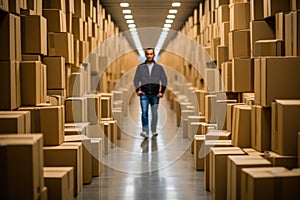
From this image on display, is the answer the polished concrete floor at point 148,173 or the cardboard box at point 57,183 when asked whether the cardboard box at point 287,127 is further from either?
the cardboard box at point 57,183

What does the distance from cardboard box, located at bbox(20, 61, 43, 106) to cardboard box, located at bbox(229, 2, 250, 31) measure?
8.65 feet

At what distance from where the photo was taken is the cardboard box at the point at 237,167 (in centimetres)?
407

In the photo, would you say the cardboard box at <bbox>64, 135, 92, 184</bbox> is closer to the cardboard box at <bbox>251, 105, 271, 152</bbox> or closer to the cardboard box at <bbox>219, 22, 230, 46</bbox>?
the cardboard box at <bbox>251, 105, 271, 152</bbox>

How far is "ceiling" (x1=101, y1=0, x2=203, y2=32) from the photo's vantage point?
11242 millimetres

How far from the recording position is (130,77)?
830 inches

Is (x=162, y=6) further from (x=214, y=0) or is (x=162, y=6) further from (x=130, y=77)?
(x=130, y=77)

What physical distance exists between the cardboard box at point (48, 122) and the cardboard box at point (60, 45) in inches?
59.6

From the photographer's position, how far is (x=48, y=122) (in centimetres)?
492

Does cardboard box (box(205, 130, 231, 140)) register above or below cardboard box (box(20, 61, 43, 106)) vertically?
below

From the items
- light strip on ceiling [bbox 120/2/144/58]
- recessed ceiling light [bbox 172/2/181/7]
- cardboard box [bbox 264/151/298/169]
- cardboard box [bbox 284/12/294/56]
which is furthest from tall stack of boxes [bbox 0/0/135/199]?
light strip on ceiling [bbox 120/2/144/58]

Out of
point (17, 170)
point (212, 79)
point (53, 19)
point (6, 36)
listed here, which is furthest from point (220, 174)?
point (212, 79)

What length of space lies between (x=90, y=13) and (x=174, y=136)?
2.53 meters

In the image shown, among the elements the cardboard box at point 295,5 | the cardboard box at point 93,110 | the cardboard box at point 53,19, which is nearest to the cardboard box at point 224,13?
the cardboard box at point 93,110

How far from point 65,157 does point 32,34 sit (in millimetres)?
1193
